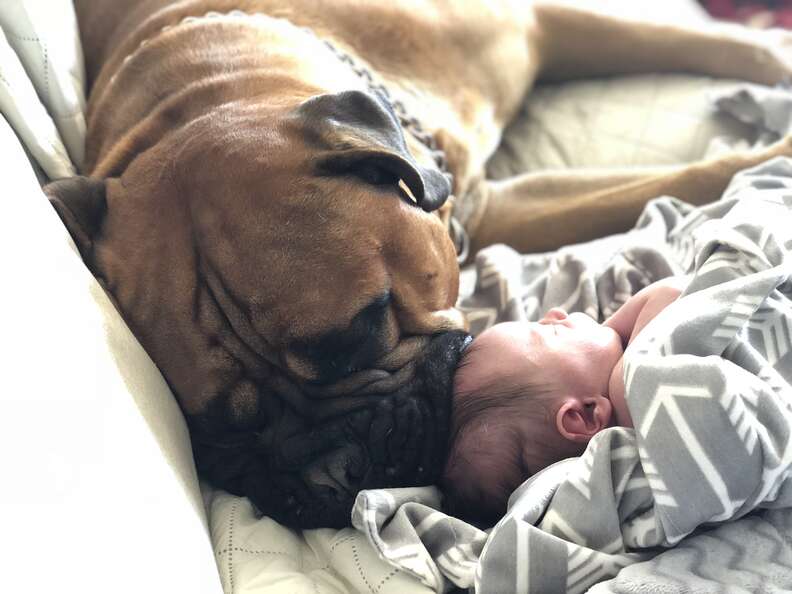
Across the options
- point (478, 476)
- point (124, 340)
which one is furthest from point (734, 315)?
point (124, 340)

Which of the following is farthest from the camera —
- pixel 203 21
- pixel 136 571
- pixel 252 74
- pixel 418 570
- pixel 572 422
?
pixel 203 21

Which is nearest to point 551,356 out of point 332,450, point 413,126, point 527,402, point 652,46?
point 527,402

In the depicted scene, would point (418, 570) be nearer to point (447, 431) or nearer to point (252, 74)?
point (447, 431)

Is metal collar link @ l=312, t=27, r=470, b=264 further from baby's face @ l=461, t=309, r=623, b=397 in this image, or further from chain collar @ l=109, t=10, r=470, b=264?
baby's face @ l=461, t=309, r=623, b=397

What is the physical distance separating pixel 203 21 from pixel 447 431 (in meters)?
0.84

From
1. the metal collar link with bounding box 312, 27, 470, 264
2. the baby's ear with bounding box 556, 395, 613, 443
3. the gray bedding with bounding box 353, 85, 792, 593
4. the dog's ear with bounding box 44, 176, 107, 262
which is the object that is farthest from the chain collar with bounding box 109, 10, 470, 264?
the gray bedding with bounding box 353, 85, 792, 593

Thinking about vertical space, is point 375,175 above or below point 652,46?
above

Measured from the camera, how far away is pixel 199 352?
1.16 metres

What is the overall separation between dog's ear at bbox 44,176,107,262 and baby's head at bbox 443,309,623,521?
1.85 ft

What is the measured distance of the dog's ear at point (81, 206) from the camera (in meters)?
1.22

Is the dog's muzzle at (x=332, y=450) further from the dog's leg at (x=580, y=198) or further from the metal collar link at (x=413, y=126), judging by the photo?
the dog's leg at (x=580, y=198)

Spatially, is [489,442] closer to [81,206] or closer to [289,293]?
[289,293]

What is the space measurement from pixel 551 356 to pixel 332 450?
1.08 feet

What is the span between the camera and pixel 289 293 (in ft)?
3.61
